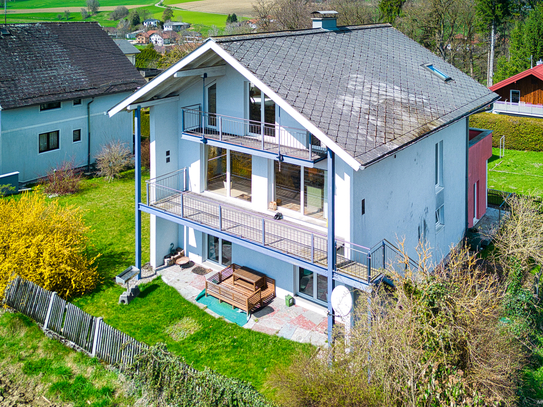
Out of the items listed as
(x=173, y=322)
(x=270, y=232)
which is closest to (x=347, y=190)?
(x=270, y=232)

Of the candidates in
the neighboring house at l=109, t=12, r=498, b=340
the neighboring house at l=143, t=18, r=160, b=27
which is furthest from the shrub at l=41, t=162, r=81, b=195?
the neighboring house at l=143, t=18, r=160, b=27

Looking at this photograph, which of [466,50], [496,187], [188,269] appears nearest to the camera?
[188,269]

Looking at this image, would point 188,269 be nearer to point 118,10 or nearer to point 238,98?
point 238,98

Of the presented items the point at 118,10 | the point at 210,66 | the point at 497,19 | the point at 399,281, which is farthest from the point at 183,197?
the point at 118,10

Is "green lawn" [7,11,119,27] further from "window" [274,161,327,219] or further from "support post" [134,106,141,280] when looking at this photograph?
"window" [274,161,327,219]

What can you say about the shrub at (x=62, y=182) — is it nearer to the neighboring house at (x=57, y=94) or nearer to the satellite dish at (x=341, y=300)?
the neighboring house at (x=57, y=94)

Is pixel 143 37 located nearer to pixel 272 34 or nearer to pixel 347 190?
pixel 272 34
